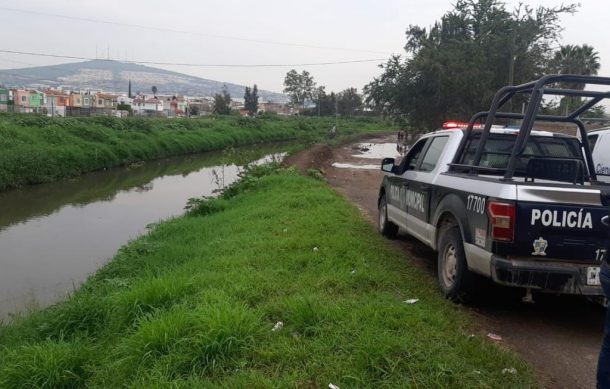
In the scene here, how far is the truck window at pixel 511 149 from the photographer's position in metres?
5.85

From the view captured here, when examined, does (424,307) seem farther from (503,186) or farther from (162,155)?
(162,155)

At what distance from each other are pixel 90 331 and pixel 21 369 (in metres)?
0.95

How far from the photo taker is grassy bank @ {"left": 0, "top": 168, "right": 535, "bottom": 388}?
3510 millimetres

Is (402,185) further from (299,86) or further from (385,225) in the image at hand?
(299,86)

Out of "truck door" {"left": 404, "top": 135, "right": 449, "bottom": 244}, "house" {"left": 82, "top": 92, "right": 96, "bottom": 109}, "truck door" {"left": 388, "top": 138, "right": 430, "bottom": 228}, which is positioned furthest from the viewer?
"house" {"left": 82, "top": 92, "right": 96, "bottom": 109}

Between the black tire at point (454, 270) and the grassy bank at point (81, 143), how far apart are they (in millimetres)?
15390

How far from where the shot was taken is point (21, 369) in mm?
4215

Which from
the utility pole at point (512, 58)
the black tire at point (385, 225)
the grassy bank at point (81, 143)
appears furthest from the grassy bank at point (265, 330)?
the utility pole at point (512, 58)

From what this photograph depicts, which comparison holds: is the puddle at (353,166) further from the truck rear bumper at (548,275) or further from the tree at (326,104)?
the tree at (326,104)

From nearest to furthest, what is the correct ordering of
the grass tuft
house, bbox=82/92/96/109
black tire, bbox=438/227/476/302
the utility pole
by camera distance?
the grass tuft < black tire, bbox=438/227/476/302 < the utility pole < house, bbox=82/92/96/109

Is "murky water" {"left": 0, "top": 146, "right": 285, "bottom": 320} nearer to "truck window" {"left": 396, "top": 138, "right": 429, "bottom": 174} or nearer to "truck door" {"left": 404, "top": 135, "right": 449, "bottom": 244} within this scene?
"truck door" {"left": 404, "top": 135, "right": 449, "bottom": 244}

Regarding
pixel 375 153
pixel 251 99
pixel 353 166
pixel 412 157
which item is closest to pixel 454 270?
pixel 412 157

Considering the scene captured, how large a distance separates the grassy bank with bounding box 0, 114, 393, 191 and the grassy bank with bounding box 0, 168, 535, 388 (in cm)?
1313

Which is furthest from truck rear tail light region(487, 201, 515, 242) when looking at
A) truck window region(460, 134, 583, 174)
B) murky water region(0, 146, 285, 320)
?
murky water region(0, 146, 285, 320)
